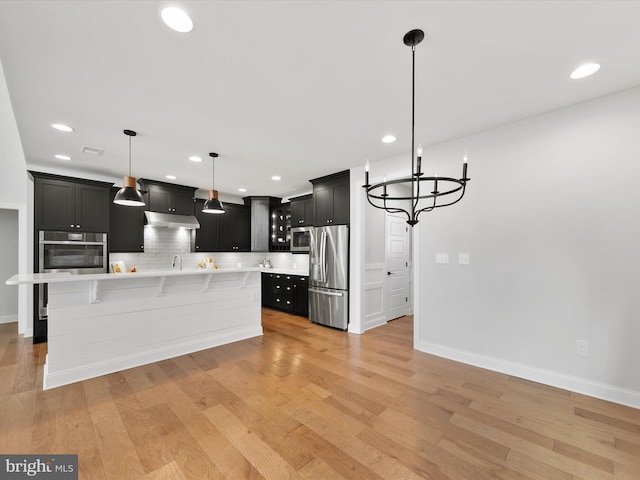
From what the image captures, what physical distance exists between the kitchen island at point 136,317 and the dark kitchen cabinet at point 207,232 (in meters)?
2.34

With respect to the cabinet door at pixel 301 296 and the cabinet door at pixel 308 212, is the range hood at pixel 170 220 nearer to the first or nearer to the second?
the cabinet door at pixel 308 212

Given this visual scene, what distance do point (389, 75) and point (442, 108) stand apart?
843 mm

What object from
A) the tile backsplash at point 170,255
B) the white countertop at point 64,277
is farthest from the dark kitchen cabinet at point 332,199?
the white countertop at point 64,277

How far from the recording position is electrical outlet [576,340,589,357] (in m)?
2.58

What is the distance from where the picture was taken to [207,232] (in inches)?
247

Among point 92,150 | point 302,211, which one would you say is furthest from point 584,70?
point 92,150

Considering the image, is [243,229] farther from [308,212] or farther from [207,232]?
[308,212]

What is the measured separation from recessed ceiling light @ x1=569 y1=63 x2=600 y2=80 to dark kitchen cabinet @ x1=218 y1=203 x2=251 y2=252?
621cm

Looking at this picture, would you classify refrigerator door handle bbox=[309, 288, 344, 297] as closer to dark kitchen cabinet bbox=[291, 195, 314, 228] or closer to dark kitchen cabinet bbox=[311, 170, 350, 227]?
dark kitchen cabinet bbox=[311, 170, 350, 227]

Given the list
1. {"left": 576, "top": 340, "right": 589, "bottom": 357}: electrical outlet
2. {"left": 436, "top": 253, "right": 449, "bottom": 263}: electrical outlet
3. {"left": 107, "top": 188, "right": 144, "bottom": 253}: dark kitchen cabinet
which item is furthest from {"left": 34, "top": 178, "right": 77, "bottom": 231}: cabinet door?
{"left": 576, "top": 340, "right": 589, "bottom": 357}: electrical outlet

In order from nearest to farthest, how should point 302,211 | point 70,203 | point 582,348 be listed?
point 582,348
point 70,203
point 302,211

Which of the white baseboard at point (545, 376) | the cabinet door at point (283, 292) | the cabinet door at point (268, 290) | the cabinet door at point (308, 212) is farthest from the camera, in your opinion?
the cabinet door at point (268, 290)

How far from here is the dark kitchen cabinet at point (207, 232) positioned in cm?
613

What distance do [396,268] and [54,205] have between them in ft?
19.9
